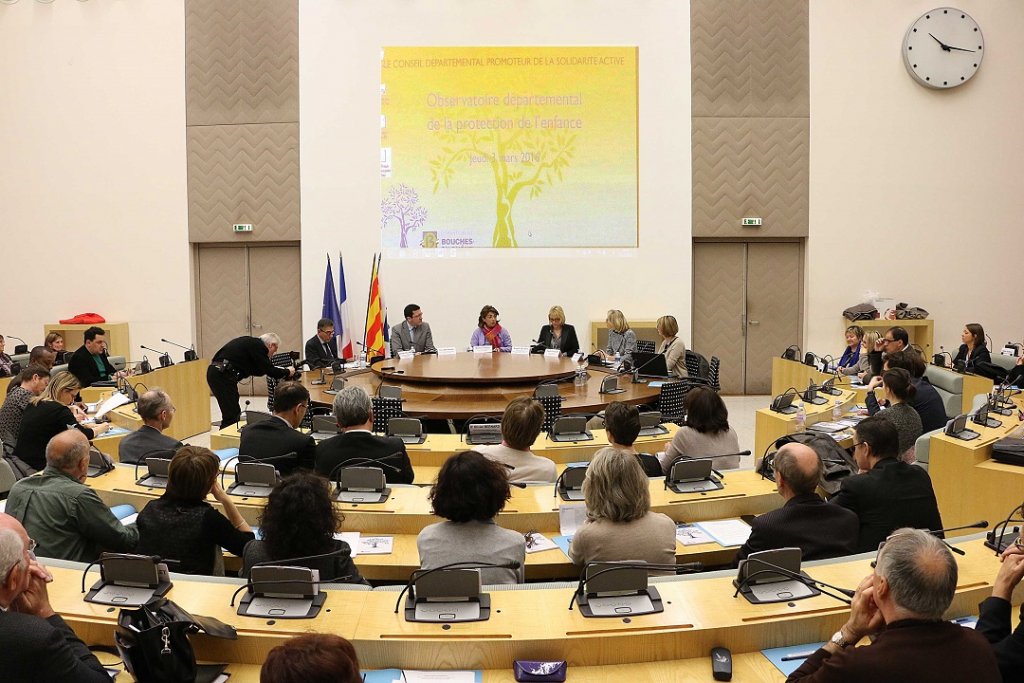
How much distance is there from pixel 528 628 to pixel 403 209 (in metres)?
9.50

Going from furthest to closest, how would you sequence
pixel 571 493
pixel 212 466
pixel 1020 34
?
pixel 1020 34 → pixel 571 493 → pixel 212 466

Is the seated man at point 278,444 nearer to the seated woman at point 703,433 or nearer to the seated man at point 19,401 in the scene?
the seated woman at point 703,433

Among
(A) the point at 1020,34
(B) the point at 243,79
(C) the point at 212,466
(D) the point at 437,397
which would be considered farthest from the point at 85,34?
(A) the point at 1020,34

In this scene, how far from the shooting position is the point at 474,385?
26.9 ft

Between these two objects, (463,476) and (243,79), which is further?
(243,79)

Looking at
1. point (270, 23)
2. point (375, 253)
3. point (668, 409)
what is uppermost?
point (270, 23)

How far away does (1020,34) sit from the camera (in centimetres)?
1145

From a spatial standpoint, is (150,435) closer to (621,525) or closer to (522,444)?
(522,444)

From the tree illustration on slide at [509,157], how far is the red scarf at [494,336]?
204 cm

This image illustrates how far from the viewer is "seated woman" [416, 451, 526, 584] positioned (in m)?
3.08

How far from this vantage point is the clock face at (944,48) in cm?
1138

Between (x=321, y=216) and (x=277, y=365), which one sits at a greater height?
(x=321, y=216)

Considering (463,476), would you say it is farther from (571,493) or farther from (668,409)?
(668,409)

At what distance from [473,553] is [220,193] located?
9.88 m
